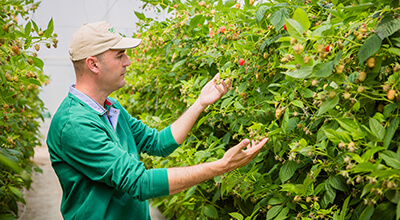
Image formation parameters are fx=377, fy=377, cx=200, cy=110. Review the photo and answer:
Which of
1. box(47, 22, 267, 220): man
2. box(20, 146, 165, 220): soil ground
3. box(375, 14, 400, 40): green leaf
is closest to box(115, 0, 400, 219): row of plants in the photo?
box(375, 14, 400, 40): green leaf

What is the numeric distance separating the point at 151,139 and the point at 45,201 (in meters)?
3.28

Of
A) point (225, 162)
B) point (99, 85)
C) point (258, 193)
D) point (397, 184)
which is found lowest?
point (258, 193)

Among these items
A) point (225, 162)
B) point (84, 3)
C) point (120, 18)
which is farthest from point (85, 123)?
point (84, 3)

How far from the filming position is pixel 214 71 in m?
2.19

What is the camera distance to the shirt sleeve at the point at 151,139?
1.97 m

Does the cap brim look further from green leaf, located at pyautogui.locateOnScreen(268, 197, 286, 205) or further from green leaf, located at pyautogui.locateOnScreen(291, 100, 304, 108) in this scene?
green leaf, located at pyautogui.locateOnScreen(268, 197, 286, 205)

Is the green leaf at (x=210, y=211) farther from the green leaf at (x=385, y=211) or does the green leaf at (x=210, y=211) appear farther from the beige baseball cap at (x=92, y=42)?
the green leaf at (x=385, y=211)

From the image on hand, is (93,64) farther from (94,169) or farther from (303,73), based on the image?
(303,73)

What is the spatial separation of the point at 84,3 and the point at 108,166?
7.39 m

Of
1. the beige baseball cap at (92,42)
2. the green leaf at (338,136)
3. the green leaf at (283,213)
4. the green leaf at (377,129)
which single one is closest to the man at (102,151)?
the beige baseball cap at (92,42)

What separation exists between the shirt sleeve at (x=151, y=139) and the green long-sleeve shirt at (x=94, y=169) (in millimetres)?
289

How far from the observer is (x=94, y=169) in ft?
4.80

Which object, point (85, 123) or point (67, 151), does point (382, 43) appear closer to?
point (85, 123)

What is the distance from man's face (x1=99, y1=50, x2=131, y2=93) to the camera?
5.49 ft
